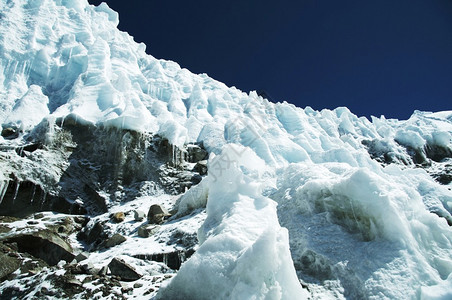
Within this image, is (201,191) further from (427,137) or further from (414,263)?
(427,137)

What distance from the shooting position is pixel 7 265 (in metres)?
8.63

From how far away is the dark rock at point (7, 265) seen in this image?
8345 mm

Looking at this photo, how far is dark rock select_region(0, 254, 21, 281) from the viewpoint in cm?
835

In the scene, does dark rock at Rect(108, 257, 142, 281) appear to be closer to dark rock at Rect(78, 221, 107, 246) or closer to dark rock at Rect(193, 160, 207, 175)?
dark rock at Rect(78, 221, 107, 246)

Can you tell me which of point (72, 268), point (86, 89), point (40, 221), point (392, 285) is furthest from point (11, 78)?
point (392, 285)

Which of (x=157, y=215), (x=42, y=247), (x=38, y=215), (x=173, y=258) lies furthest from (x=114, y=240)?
(x=38, y=215)

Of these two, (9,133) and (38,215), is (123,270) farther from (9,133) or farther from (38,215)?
(9,133)

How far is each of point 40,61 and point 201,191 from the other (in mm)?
22359

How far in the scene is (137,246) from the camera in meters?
12.2

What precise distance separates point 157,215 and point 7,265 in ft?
23.5

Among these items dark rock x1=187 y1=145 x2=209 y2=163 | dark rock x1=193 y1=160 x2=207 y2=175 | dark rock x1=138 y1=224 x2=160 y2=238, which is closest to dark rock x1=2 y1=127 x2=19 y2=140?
dark rock x1=187 y1=145 x2=209 y2=163

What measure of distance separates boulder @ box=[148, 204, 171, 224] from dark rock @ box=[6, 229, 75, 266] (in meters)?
4.22

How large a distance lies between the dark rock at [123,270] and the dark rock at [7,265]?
2974 mm

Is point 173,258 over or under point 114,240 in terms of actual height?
under
